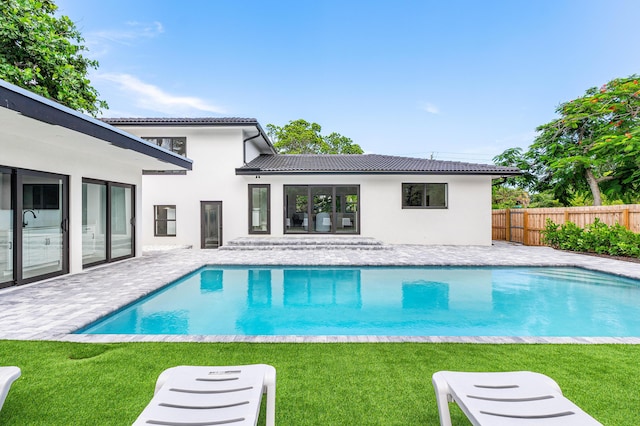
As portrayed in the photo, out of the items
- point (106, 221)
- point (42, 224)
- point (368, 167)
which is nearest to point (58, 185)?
point (42, 224)

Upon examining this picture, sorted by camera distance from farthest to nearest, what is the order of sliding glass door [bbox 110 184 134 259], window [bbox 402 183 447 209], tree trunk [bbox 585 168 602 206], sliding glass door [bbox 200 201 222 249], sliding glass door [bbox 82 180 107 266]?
tree trunk [bbox 585 168 602 206] < window [bbox 402 183 447 209] < sliding glass door [bbox 200 201 222 249] < sliding glass door [bbox 110 184 134 259] < sliding glass door [bbox 82 180 107 266]

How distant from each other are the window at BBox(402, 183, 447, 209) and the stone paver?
2232mm

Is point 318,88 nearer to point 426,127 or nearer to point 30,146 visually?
point 426,127

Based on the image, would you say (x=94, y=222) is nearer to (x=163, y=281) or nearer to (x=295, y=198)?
(x=163, y=281)

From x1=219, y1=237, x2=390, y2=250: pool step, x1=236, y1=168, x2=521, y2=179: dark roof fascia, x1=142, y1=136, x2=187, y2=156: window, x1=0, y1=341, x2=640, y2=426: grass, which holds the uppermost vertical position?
x1=142, y1=136, x2=187, y2=156: window

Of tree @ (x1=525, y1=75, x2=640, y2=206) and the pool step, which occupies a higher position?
tree @ (x1=525, y1=75, x2=640, y2=206)

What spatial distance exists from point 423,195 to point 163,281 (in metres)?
11.3

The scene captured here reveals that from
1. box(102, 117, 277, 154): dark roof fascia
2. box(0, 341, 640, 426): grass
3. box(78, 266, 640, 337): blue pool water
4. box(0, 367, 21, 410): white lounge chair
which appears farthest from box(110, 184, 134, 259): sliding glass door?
box(0, 367, 21, 410): white lounge chair

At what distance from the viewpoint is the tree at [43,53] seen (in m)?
12.3

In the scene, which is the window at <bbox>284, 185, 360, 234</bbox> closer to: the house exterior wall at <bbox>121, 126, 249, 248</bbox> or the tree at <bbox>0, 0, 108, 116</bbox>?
the house exterior wall at <bbox>121, 126, 249, 248</bbox>

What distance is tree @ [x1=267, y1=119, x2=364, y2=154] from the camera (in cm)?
3722

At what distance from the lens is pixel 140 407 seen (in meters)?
2.59

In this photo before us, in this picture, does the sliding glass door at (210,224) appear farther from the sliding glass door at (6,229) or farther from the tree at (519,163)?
the tree at (519,163)

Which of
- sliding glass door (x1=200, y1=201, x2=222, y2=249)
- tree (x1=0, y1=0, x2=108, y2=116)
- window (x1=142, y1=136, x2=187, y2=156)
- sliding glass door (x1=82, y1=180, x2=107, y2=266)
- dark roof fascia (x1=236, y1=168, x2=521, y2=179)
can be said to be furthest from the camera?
window (x1=142, y1=136, x2=187, y2=156)
